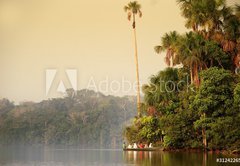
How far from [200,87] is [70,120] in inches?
1583

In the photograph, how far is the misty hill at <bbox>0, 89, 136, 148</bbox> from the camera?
58.3m

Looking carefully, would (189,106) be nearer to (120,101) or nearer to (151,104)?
(151,104)

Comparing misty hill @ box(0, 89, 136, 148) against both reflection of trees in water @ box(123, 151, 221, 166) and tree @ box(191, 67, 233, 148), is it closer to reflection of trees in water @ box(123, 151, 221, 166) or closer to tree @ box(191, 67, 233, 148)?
tree @ box(191, 67, 233, 148)

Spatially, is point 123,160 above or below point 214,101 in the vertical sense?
below

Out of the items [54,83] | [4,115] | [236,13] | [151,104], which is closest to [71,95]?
[54,83]

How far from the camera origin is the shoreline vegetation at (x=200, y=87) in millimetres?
20641

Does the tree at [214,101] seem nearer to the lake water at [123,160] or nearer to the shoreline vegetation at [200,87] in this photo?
the shoreline vegetation at [200,87]

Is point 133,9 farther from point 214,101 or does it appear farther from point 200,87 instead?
point 214,101

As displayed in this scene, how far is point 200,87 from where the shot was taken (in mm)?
21016

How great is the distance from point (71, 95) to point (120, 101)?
804 cm

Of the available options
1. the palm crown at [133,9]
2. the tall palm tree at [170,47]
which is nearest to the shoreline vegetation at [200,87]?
the tall palm tree at [170,47]

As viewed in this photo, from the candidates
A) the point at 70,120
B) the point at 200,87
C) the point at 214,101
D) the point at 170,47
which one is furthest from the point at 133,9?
the point at 70,120

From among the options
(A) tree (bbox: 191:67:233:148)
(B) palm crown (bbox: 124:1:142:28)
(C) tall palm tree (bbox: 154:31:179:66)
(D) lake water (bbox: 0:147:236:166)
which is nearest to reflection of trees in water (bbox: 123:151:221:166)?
(D) lake water (bbox: 0:147:236:166)

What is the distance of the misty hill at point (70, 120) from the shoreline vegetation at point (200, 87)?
2897 cm
